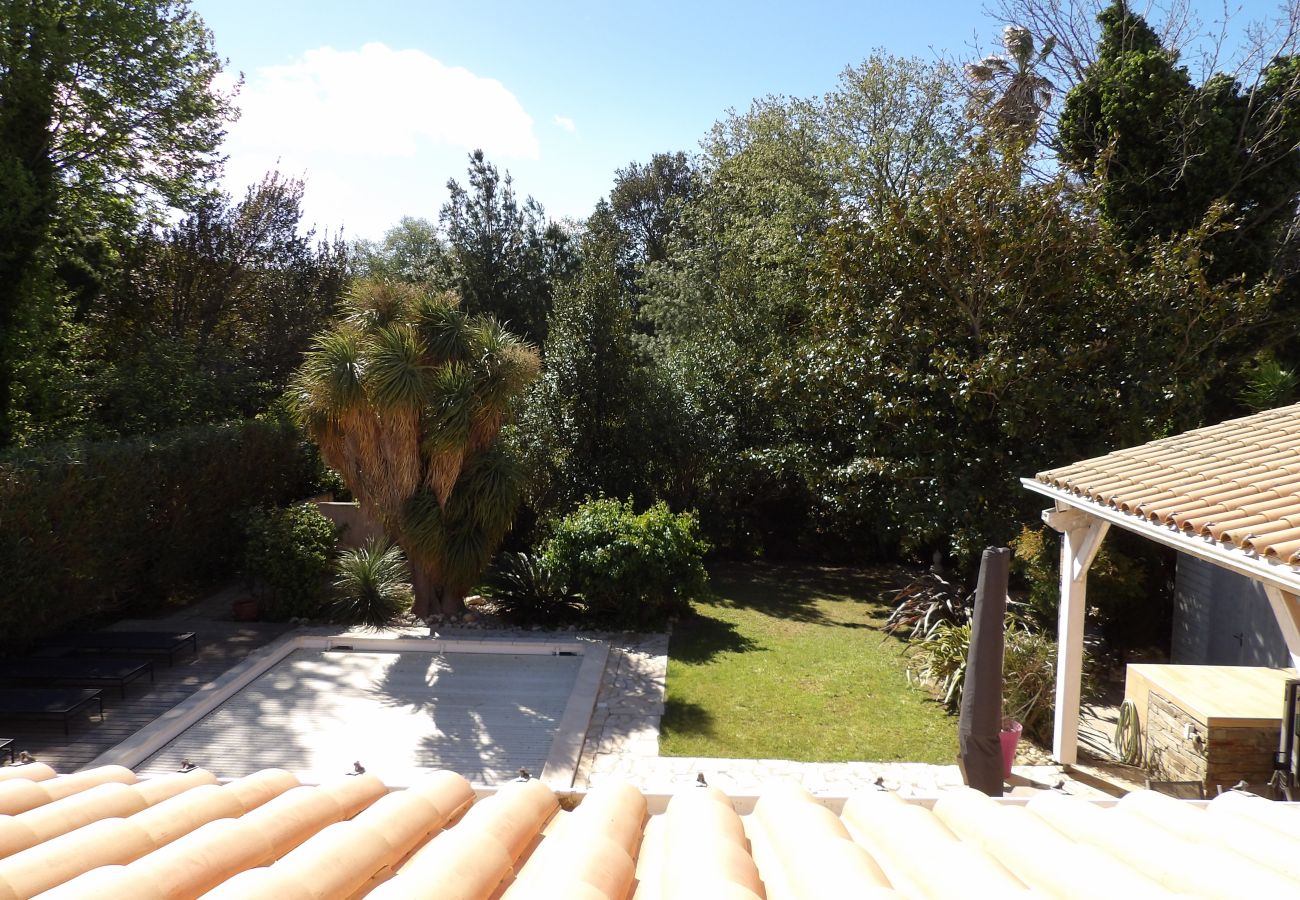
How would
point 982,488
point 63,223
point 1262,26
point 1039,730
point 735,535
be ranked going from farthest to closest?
point 735,535
point 1262,26
point 63,223
point 982,488
point 1039,730

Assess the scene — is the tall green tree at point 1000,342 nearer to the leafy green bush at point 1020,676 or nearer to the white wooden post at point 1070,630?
the leafy green bush at point 1020,676

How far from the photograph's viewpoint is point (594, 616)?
40.2 feet

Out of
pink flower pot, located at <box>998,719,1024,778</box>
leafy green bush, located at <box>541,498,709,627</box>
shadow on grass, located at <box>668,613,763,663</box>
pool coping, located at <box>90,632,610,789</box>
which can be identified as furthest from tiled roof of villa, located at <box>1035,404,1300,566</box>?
leafy green bush, located at <box>541,498,709,627</box>

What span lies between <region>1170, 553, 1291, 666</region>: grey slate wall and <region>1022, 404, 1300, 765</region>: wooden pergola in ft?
8.17

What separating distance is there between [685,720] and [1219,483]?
17.7 ft

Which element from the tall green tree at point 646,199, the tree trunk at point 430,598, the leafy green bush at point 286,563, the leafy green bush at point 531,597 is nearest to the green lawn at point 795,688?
the leafy green bush at point 531,597

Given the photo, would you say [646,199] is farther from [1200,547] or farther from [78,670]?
[1200,547]

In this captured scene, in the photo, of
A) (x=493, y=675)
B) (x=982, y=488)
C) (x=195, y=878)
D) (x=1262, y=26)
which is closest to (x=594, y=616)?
(x=493, y=675)

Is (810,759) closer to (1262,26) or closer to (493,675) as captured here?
(493,675)

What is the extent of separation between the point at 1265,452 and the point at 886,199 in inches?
286

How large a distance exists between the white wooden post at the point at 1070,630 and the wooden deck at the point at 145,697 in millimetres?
9047

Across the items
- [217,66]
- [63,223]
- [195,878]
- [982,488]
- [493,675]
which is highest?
[217,66]

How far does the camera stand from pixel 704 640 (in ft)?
38.1

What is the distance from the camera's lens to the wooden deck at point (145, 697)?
7.62m
